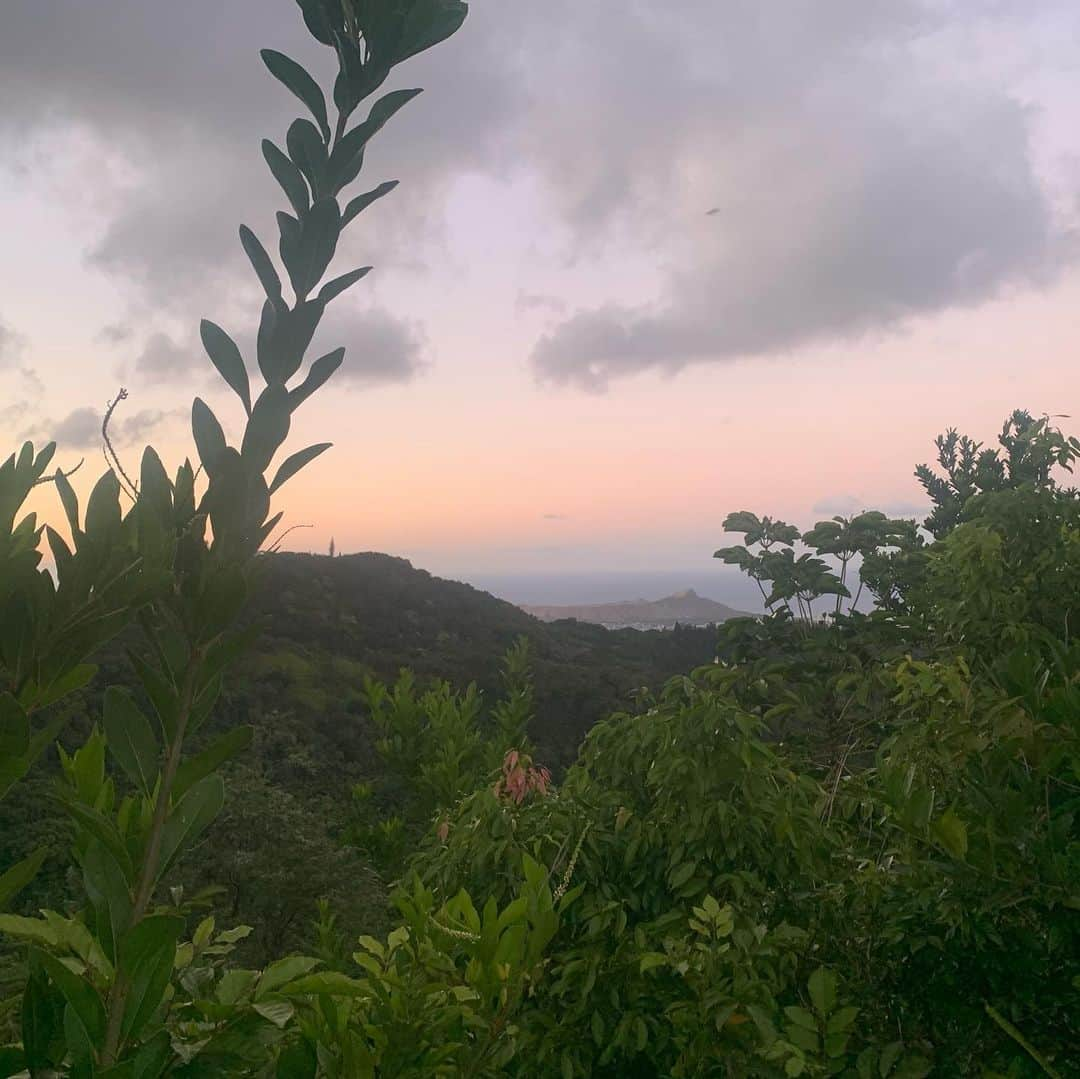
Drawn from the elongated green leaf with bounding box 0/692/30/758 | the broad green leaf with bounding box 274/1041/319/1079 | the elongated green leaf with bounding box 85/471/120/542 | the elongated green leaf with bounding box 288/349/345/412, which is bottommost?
the broad green leaf with bounding box 274/1041/319/1079

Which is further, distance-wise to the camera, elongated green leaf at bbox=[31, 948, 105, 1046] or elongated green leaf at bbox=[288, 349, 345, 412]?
elongated green leaf at bbox=[288, 349, 345, 412]

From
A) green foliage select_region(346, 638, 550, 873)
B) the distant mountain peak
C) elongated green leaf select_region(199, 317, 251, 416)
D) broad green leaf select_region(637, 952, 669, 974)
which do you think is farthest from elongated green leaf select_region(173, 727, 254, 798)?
the distant mountain peak

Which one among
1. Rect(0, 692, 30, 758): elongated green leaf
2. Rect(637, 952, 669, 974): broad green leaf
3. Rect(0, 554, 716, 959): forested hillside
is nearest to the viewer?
Rect(0, 692, 30, 758): elongated green leaf

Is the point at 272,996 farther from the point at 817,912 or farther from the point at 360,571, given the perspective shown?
the point at 360,571

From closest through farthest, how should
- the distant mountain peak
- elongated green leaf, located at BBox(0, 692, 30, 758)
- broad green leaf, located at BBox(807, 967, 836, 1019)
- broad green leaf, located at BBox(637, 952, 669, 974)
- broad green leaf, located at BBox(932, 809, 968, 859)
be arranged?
elongated green leaf, located at BBox(0, 692, 30, 758)
broad green leaf, located at BBox(932, 809, 968, 859)
broad green leaf, located at BBox(807, 967, 836, 1019)
broad green leaf, located at BBox(637, 952, 669, 974)
the distant mountain peak

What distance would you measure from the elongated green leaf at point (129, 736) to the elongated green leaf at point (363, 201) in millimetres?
786

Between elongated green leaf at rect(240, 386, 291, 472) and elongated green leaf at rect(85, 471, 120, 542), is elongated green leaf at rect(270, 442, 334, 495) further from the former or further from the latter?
elongated green leaf at rect(85, 471, 120, 542)

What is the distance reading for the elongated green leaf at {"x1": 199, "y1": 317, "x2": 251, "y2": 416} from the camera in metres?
1.29

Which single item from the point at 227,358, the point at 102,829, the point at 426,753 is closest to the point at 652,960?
the point at 102,829

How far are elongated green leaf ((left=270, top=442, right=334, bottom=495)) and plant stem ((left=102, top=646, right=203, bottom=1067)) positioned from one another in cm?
27

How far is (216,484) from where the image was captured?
124cm

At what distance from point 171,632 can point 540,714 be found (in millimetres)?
30235

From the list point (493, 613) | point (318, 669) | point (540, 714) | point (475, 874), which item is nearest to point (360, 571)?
point (493, 613)

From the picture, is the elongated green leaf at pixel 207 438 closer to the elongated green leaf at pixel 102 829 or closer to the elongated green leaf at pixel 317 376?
the elongated green leaf at pixel 317 376
